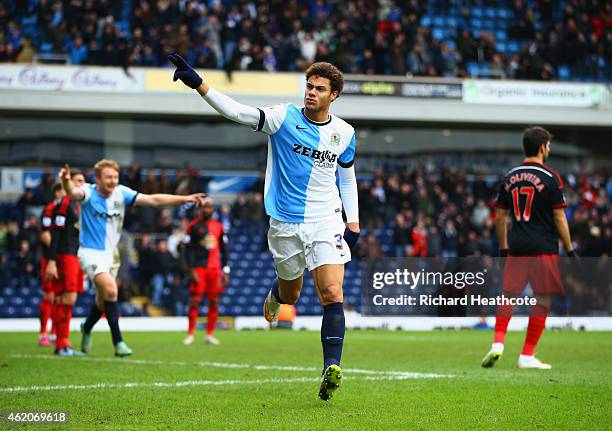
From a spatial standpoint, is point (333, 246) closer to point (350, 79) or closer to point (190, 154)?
point (350, 79)

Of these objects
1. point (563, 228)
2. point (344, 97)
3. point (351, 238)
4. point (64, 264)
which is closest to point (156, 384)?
point (351, 238)

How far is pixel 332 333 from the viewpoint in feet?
23.0

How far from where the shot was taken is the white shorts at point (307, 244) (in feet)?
23.8

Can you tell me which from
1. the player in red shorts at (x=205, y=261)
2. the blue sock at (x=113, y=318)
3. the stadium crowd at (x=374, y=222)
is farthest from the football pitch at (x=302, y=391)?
the stadium crowd at (x=374, y=222)

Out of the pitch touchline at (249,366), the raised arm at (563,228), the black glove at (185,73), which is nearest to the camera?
the black glove at (185,73)

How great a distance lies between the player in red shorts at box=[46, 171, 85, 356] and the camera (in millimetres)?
12594

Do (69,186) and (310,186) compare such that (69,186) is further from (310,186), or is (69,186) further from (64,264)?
(310,186)

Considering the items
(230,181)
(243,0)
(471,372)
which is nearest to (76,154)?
(230,181)

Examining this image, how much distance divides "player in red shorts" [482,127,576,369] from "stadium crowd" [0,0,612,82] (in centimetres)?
2147

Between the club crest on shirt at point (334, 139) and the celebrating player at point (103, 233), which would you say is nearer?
the club crest on shirt at point (334, 139)

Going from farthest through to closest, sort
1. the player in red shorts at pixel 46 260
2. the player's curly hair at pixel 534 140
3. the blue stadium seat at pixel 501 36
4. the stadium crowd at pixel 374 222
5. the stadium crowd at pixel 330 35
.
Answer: the blue stadium seat at pixel 501 36, the stadium crowd at pixel 330 35, the stadium crowd at pixel 374 222, the player in red shorts at pixel 46 260, the player's curly hair at pixel 534 140

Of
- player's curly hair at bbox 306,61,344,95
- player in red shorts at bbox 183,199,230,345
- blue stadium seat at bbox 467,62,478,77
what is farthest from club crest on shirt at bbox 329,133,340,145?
blue stadium seat at bbox 467,62,478,77

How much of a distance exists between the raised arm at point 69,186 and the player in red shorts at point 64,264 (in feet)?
5.35

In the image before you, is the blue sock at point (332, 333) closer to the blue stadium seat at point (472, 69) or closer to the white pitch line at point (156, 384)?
the white pitch line at point (156, 384)
